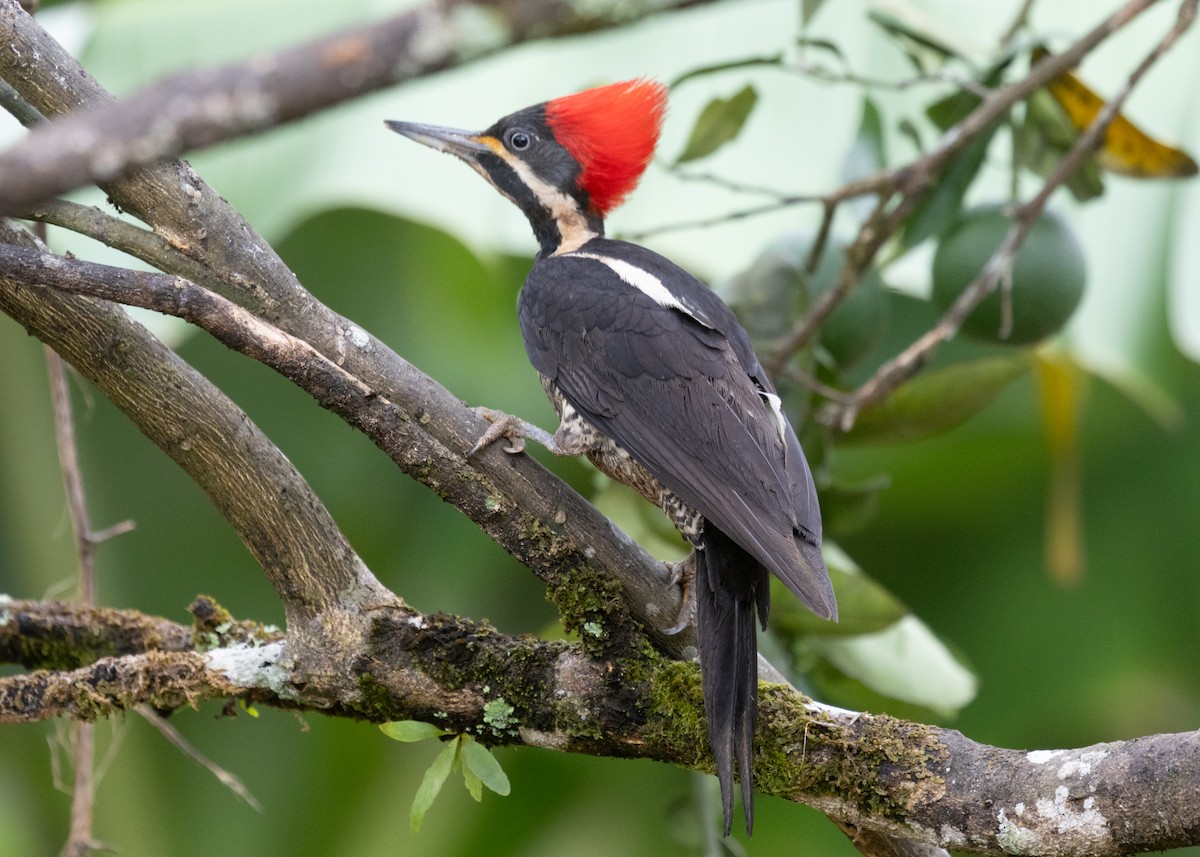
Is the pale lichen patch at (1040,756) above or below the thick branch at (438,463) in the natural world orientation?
below

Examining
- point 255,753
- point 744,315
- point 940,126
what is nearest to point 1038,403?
point 940,126

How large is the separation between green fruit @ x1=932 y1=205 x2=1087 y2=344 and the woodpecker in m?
0.54

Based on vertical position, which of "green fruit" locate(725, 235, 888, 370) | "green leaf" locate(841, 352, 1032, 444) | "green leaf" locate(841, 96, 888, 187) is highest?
"green leaf" locate(841, 96, 888, 187)

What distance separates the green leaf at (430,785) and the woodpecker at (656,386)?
335mm

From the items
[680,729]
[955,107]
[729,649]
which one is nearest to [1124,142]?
[955,107]

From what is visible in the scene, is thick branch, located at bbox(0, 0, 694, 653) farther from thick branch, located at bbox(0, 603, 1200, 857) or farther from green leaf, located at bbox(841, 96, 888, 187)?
green leaf, located at bbox(841, 96, 888, 187)

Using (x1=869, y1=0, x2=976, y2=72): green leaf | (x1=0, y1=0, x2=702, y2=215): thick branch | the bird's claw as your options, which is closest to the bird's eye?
(x1=869, y1=0, x2=976, y2=72): green leaf

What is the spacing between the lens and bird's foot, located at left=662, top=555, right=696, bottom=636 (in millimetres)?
1740

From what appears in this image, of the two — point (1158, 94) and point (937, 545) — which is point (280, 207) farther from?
point (937, 545)

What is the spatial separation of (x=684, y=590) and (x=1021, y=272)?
40.9 inches

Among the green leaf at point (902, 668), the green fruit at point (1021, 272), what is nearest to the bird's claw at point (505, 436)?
the green leaf at point (902, 668)

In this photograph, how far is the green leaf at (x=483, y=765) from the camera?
149 centimetres

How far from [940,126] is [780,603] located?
1.24 meters

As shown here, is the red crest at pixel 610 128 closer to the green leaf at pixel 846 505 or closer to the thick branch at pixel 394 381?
the green leaf at pixel 846 505
